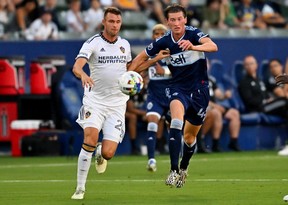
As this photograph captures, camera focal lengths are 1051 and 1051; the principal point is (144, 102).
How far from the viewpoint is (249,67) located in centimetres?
2500

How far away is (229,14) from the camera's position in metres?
28.4

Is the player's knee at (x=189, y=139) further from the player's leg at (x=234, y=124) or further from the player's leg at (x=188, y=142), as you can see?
the player's leg at (x=234, y=124)

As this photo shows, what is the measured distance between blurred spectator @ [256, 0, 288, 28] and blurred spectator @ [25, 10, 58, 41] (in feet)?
22.9

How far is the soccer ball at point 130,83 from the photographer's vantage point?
13.2m

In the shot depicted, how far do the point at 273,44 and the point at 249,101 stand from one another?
7.01 feet

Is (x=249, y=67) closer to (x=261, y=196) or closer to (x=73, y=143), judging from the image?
(x=73, y=143)

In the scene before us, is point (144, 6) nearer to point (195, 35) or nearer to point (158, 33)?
point (158, 33)

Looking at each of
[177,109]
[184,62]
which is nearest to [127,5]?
[184,62]

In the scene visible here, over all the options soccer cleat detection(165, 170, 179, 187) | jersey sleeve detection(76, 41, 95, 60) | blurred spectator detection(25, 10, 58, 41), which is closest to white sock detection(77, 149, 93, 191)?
soccer cleat detection(165, 170, 179, 187)

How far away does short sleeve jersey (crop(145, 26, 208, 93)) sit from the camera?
14344mm

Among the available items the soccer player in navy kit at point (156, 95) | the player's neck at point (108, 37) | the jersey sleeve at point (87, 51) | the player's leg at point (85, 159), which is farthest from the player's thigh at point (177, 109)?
the soccer player in navy kit at point (156, 95)

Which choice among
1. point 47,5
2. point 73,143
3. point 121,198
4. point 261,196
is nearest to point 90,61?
point 121,198

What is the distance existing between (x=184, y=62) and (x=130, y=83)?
4.51 ft

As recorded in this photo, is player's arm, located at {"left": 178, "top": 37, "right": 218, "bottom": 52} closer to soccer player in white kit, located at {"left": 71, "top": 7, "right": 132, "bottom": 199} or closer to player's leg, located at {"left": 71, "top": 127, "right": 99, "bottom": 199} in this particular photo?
soccer player in white kit, located at {"left": 71, "top": 7, "right": 132, "bottom": 199}
